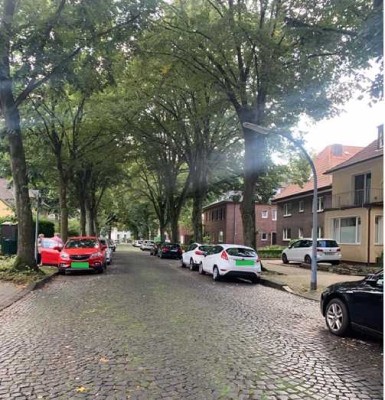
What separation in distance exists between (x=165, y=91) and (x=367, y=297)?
20.9 metres

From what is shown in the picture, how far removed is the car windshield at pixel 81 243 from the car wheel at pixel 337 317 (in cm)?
1333

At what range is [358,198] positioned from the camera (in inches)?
1187

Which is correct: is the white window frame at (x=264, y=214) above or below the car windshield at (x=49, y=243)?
above

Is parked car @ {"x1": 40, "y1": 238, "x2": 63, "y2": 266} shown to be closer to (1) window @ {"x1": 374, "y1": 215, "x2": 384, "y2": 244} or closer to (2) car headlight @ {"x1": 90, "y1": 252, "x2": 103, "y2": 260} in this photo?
(2) car headlight @ {"x1": 90, "y1": 252, "x2": 103, "y2": 260}

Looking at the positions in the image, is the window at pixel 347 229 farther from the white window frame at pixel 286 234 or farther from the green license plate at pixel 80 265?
the green license plate at pixel 80 265

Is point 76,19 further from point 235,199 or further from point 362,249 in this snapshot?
point 235,199

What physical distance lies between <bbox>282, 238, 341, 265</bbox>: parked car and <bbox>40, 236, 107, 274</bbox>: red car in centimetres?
1276

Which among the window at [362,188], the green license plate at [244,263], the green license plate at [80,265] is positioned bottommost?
the green license plate at [80,265]

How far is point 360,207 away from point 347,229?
96.0 inches

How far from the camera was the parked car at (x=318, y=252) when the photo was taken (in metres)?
26.4

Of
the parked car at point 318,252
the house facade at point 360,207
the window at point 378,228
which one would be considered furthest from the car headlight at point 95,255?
the window at point 378,228

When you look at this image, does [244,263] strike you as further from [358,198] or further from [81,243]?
[358,198]

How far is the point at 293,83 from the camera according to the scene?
693 inches

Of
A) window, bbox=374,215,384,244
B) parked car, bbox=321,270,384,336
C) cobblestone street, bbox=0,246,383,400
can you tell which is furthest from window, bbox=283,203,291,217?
parked car, bbox=321,270,384,336
